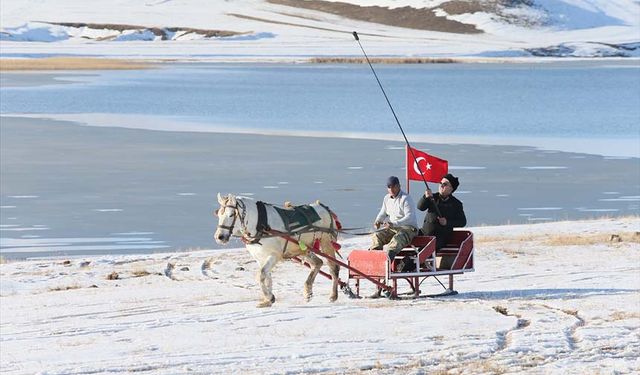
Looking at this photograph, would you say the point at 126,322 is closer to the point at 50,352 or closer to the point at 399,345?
the point at 50,352

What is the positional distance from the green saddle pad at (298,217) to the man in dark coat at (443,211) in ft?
4.55

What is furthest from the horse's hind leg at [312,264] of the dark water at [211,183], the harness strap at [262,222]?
the dark water at [211,183]

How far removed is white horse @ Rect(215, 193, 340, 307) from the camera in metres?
15.0

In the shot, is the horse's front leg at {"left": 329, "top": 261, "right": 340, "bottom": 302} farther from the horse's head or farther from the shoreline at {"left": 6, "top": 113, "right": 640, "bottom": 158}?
the shoreline at {"left": 6, "top": 113, "right": 640, "bottom": 158}

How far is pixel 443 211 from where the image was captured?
1692cm

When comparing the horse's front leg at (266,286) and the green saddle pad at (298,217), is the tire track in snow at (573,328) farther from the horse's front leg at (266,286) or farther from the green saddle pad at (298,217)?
the horse's front leg at (266,286)

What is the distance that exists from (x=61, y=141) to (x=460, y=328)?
97.0ft

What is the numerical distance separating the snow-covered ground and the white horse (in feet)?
1.18

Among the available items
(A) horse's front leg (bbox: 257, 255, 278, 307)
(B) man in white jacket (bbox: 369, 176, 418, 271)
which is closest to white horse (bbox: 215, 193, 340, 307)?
(A) horse's front leg (bbox: 257, 255, 278, 307)

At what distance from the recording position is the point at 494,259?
20.5 metres

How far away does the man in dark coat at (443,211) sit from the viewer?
16.8 meters

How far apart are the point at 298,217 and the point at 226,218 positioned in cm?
129

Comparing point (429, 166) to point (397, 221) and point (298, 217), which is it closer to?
point (397, 221)

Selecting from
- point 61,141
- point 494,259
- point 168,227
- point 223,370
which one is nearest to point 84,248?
point 168,227
